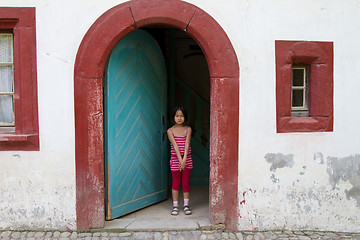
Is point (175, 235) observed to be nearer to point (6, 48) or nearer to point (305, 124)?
point (305, 124)

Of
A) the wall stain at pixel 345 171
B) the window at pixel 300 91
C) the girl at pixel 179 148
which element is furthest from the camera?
the girl at pixel 179 148

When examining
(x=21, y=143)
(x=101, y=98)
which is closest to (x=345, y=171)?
(x=101, y=98)

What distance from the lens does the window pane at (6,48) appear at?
4.18 m

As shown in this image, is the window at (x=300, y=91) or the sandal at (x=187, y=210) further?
the sandal at (x=187, y=210)

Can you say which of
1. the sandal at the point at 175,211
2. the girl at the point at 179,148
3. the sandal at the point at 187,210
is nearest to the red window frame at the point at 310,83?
the girl at the point at 179,148

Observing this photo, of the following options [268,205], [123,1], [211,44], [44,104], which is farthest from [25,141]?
[268,205]

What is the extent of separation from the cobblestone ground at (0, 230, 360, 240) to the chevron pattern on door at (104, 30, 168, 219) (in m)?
0.41

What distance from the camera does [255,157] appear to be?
13.8ft

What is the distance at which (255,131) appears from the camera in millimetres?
4191

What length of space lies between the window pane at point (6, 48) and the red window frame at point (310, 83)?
3136mm

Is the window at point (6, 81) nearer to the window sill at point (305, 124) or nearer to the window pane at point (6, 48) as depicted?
the window pane at point (6, 48)

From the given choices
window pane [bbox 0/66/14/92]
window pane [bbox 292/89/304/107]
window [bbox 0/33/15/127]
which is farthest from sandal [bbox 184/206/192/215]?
window pane [bbox 0/66/14/92]

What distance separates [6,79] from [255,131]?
302cm

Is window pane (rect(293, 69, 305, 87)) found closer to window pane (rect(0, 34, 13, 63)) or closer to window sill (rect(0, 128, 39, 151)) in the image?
window sill (rect(0, 128, 39, 151))
